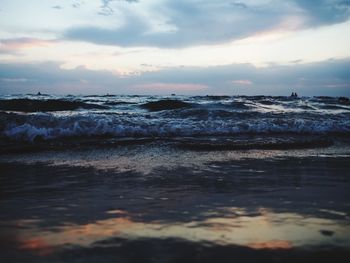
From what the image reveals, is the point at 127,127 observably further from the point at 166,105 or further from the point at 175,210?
the point at 166,105

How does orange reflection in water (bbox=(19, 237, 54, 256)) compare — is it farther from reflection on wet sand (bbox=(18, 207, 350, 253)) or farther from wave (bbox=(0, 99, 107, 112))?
wave (bbox=(0, 99, 107, 112))

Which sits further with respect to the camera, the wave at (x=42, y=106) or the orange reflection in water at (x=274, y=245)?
the wave at (x=42, y=106)

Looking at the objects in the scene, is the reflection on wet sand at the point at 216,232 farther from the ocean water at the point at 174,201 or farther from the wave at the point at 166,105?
the wave at the point at 166,105

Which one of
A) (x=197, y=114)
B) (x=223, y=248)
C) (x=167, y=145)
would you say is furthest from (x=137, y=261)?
(x=197, y=114)

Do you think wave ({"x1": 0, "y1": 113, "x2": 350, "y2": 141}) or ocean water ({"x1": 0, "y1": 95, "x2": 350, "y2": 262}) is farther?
wave ({"x1": 0, "y1": 113, "x2": 350, "y2": 141})

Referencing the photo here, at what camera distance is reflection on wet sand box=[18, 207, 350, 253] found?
1.96 metres

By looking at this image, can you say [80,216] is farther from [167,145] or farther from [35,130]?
[35,130]

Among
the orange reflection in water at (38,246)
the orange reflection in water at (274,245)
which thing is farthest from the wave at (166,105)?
the orange reflection in water at (274,245)

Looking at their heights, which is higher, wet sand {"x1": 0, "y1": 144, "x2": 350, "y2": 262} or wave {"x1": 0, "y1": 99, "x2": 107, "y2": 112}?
wave {"x1": 0, "y1": 99, "x2": 107, "y2": 112}

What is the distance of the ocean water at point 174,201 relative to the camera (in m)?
1.88

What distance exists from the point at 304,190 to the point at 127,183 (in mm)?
1641

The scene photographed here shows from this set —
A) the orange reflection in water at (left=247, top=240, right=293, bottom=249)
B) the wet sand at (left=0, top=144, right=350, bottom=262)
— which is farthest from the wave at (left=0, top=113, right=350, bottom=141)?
the orange reflection in water at (left=247, top=240, right=293, bottom=249)

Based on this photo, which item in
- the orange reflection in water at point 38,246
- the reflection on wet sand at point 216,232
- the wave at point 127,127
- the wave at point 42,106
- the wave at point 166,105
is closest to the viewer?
the orange reflection in water at point 38,246

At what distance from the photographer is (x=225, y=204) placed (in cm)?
283
